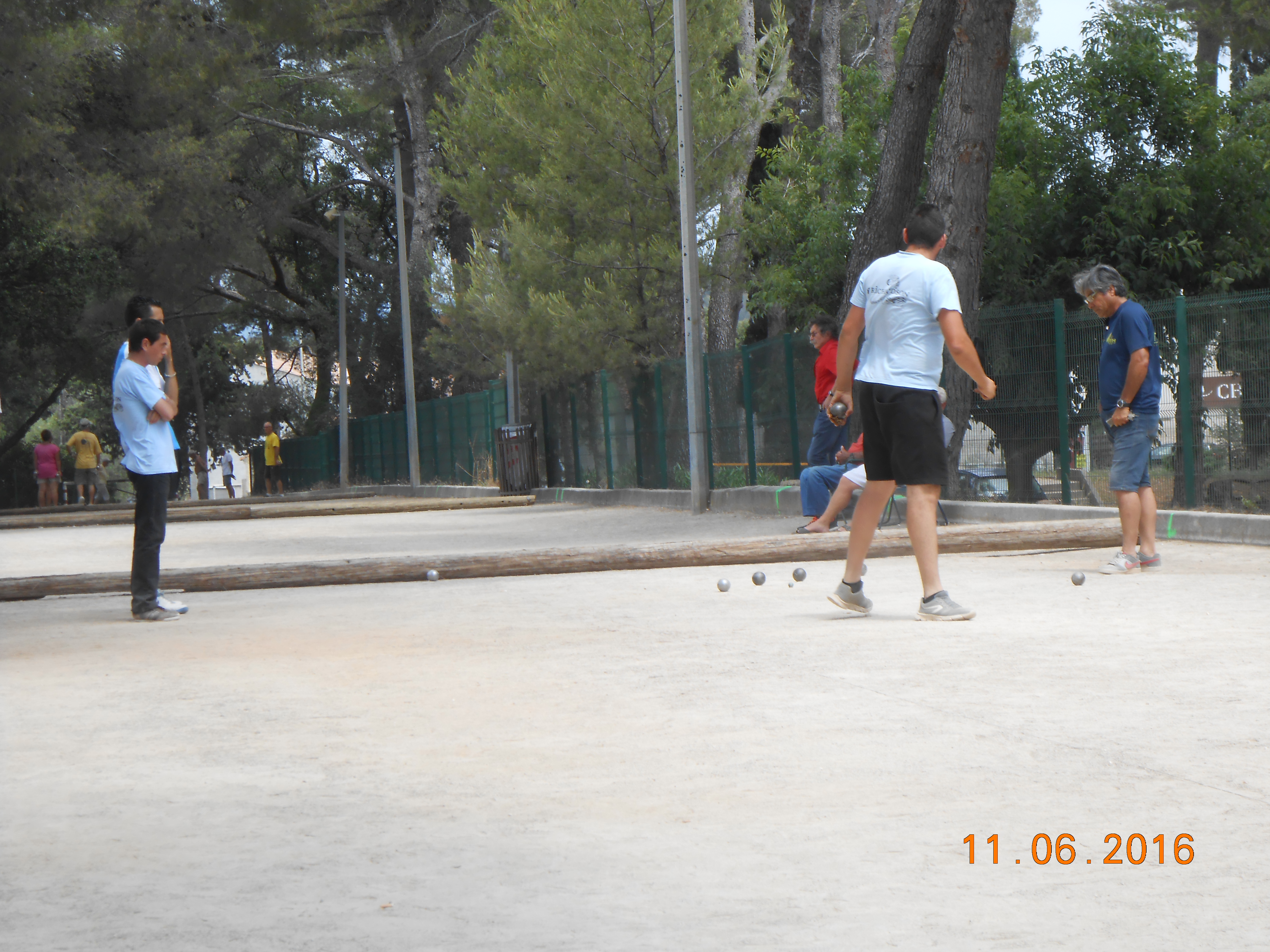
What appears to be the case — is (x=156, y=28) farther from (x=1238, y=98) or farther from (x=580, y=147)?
(x=1238, y=98)

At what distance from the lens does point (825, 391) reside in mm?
13312

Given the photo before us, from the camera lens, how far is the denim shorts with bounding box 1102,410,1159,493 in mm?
9250

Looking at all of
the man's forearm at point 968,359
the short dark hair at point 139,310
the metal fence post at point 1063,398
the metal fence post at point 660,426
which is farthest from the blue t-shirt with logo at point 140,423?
the metal fence post at point 660,426

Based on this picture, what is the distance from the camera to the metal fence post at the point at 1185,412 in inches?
483

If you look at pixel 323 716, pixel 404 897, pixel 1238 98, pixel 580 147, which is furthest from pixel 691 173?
pixel 404 897

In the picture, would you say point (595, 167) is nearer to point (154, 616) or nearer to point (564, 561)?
point (564, 561)

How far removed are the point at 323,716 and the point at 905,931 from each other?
9.78ft

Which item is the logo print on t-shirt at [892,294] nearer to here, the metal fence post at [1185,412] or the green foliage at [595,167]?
the metal fence post at [1185,412]

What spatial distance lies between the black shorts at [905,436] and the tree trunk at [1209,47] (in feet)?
40.5

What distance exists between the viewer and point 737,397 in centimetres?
1980

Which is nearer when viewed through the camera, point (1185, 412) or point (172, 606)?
point (172, 606)

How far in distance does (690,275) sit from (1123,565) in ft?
32.9
